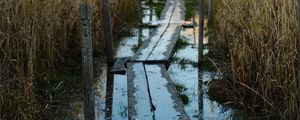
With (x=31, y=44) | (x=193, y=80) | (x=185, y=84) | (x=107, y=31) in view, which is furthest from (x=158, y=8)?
(x=31, y=44)

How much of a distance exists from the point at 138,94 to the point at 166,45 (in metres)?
2.45

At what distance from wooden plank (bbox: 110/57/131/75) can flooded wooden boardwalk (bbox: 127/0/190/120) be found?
90 mm

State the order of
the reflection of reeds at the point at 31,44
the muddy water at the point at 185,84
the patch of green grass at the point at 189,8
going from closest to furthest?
the reflection of reeds at the point at 31,44 → the muddy water at the point at 185,84 → the patch of green grass at the point at 189,8

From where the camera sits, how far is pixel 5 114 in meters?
4.07

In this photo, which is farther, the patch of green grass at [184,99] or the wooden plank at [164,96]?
the patch of green grass at [184,99]

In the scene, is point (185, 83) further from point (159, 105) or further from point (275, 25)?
point (275, 25)

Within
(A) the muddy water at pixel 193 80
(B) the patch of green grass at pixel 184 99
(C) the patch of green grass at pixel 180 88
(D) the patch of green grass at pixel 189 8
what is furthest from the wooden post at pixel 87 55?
(D) the patch of green grass at pixel 189 8

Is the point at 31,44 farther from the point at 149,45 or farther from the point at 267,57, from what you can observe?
the point at 149,45

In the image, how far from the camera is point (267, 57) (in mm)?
4602

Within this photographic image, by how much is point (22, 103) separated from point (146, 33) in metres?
4.95

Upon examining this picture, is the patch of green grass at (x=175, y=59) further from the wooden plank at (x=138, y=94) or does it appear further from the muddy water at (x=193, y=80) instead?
the wooden plank at (x=138, y=94)

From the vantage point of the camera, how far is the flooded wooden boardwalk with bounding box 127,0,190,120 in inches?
177

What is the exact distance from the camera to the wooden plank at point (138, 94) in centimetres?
446

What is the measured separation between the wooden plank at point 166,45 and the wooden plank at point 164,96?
0.48 meters
